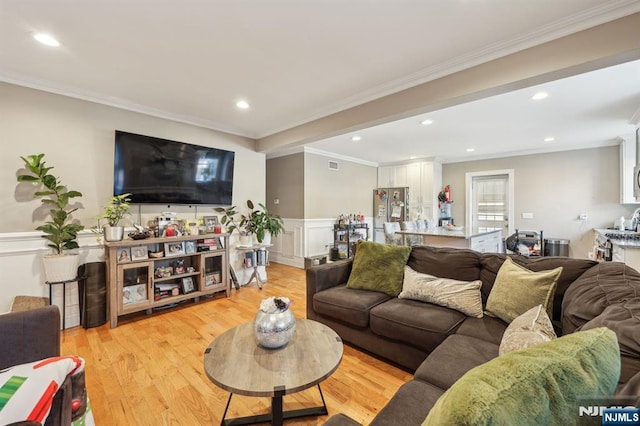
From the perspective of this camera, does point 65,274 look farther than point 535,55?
Yes

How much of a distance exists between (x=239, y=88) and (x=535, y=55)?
8.80ft

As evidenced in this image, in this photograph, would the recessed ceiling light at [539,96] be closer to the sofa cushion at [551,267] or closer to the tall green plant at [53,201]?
the sofa cushion at [551,267]

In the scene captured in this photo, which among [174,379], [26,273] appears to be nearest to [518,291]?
[174,379]

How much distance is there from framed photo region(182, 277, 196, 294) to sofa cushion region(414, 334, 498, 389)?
304 cm

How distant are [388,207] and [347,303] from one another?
5338 millimetres

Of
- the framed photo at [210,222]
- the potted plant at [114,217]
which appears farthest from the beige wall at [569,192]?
the potted plant at [114,217]

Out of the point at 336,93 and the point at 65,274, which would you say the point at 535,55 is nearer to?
the point at 336,93

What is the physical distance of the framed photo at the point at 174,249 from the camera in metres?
3.24

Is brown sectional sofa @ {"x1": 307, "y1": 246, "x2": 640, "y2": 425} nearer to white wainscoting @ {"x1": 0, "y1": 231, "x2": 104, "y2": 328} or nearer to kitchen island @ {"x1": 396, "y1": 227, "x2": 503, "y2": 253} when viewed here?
kitchen island @ {"x1": 396, "y1": 227, "x2": 503, "y2": 253}

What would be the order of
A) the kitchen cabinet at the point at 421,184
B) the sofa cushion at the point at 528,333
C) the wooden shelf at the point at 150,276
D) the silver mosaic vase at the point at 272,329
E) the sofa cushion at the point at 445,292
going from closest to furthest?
1. the sofa cushion at the point at 528,333
2. the silver mosaic vase at the point at 272,329
3. the sofa cushion at the point at 445,292
4. the wooden shelf at the point at 150,276
5. the kitchen cabinet at the point at 421,184

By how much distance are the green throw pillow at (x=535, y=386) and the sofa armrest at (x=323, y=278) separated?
6.56ft

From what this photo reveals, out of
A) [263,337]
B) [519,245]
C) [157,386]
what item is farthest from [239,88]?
[519,245]

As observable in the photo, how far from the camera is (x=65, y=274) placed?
260 centimetres

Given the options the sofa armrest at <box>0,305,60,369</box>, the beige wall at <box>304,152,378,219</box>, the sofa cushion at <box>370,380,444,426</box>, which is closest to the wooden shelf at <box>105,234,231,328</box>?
the sofa armrest at <box>0,305,60,369</box>
